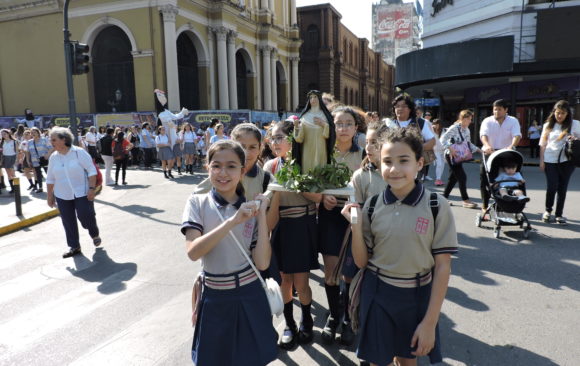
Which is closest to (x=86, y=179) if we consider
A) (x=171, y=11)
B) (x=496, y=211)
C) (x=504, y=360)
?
(x=504, y=360)

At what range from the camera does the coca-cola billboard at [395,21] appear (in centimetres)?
7975

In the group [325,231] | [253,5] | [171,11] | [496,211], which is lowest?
[496,211]

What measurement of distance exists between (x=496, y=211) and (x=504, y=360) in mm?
3891

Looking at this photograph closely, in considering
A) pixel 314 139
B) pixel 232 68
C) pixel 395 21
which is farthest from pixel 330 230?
pixel 395 21

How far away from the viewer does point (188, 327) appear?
3926 millimetres

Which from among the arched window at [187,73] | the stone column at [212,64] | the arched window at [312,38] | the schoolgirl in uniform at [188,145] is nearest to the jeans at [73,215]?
the schoolgirl in uniform at [188,145]

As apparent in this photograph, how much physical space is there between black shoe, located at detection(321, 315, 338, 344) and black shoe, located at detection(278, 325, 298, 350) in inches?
9.9

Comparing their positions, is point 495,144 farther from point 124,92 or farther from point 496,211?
point 124,92

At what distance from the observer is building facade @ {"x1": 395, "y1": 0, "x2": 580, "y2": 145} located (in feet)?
57.1

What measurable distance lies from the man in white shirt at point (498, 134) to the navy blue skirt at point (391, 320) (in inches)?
222

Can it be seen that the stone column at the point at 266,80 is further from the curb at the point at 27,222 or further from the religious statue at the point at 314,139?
the religious statue at the point at 314,139

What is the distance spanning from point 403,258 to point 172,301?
10.2 ft

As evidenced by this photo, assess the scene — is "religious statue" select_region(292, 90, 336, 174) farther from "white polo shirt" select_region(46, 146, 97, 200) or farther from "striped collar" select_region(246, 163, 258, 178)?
"white polo shirt" select_region(46, 146, 97, 200)

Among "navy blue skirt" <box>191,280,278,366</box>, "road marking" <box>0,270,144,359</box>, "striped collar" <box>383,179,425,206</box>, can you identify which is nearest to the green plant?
"striped collar" <box>383,179,425,206</box>
